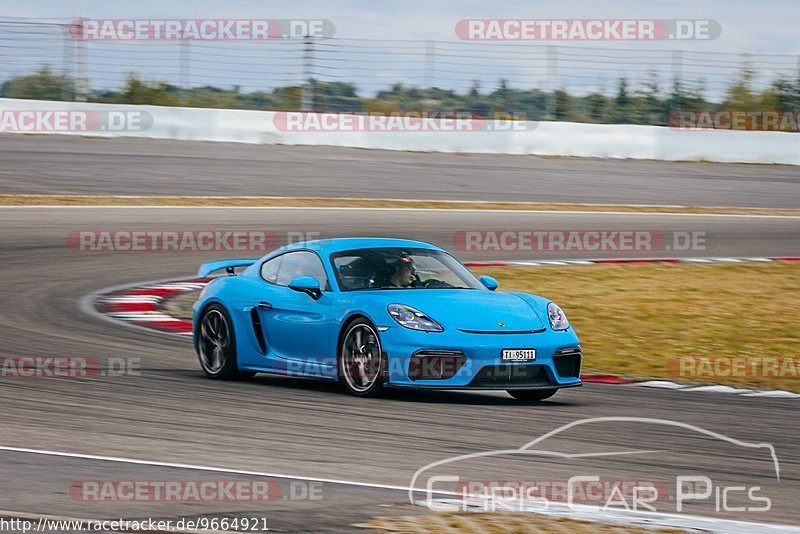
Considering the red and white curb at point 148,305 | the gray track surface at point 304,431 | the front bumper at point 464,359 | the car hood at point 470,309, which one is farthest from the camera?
the red and white curb at point 148,305

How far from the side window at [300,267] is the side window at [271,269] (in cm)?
4

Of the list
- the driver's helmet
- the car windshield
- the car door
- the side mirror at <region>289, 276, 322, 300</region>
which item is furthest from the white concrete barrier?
the side mirror at <region>289, 276, 322, 300</region>

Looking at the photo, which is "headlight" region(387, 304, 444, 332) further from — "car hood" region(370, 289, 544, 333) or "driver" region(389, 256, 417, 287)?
"driver" region(389, 256, 417, 287)

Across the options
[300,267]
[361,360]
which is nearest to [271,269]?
[300,267]

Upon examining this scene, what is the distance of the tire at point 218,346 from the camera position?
30.9ft

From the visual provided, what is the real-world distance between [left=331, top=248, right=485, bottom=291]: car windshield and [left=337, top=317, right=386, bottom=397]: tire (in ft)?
1.41

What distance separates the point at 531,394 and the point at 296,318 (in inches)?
66.7

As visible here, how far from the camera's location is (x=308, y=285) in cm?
855

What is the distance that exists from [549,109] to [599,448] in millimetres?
20992

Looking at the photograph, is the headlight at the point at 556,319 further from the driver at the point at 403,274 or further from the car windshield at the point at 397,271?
the driver at the point at 403,274

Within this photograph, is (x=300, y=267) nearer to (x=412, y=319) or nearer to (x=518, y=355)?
(x=412, y=319)

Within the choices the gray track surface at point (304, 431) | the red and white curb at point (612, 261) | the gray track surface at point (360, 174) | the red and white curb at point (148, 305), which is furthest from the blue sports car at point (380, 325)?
the gray track surface at point (360, 174)

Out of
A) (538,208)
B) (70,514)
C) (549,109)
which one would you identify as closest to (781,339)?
(70,514)

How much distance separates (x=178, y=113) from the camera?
27.5m
